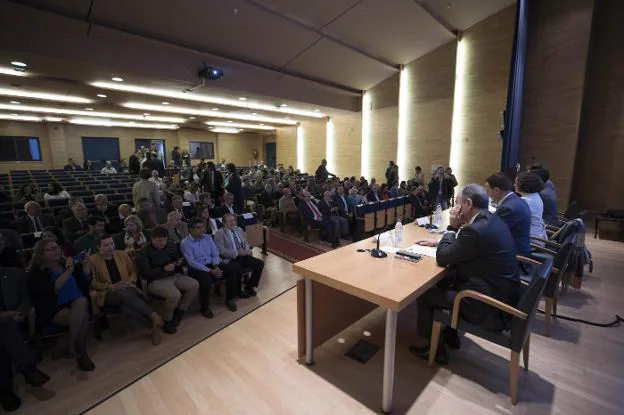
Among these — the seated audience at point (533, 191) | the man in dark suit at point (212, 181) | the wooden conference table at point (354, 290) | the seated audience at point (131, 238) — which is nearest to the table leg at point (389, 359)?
the wooden conference table at point (354, 290)

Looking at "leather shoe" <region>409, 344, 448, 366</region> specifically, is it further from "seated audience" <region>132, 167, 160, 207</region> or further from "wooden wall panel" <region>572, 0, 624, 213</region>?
"wooden wall panel" <region>572, 0, 624, 213</region>

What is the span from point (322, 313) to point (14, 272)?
2.50 metres

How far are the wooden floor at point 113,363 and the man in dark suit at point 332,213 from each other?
2571 mm

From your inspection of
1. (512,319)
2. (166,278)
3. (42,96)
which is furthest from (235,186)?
(42,96)

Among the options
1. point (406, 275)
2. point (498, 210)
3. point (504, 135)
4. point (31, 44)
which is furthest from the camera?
point (504, 135)

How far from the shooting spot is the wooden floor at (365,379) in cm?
215

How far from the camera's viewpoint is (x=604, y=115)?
6.94 metres

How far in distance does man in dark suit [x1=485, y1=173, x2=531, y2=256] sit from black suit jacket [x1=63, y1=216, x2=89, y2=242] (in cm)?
491

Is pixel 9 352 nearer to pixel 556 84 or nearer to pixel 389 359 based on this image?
pixel 389 359

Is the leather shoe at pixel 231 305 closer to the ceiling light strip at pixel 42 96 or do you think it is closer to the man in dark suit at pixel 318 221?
the man in dark suit at pixel 318 221

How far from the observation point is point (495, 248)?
2123mm

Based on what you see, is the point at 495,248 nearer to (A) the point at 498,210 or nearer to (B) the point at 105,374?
(A) the point at 498,210

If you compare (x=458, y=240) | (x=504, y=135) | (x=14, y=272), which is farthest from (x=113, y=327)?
(x=504, y=135)

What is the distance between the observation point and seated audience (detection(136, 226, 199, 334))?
306 centimetres
